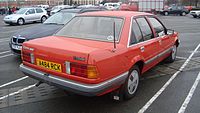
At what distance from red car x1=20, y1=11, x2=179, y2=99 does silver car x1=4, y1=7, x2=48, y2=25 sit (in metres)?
17.1

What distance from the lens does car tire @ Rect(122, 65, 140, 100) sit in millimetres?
4590

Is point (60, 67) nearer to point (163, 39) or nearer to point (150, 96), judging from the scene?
point (150, 96)

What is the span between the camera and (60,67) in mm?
4059

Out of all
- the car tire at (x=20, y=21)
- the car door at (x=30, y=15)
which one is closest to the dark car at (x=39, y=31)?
the car tire at (x=20, y=21)

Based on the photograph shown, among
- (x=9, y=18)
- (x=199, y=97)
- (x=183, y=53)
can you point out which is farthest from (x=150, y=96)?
(x=9, y=18)

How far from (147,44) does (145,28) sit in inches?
15.7

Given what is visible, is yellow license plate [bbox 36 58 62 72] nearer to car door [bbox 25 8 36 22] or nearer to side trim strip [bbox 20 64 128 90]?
side trim strip [bbox 20 64 128 90]

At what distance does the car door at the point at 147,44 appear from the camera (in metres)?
5.09

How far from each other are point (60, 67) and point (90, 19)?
1.50m

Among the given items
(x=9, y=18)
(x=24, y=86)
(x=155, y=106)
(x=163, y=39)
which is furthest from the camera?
(x=9, y=18)

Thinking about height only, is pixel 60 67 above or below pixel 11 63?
above

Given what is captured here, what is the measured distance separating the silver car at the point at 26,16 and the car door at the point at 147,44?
57.1 ft

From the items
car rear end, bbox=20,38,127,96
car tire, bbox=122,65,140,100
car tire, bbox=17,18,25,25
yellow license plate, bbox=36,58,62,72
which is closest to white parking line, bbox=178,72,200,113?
car tire, bbox=122,65,140,100

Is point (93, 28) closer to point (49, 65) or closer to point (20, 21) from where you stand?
point (49, 65)
